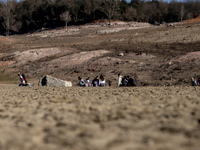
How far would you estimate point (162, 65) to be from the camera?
20.8m

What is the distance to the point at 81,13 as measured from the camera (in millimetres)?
77188

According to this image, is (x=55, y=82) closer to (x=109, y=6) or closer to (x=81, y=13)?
(x=109, y=6)

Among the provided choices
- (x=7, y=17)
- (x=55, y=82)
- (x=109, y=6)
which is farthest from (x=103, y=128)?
(x=7, y=17)

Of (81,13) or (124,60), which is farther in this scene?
(81,13)

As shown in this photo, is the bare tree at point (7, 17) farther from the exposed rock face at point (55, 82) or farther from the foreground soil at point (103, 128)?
the foreground soil at point (103, 128)

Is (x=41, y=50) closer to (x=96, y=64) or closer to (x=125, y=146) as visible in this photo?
(x=96, y=64)

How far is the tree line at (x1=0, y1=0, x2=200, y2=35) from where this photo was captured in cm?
6806

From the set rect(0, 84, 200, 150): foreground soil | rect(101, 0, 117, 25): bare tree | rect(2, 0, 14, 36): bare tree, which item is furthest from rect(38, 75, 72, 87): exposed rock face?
rect(2, 0, 14, 36): bare tree

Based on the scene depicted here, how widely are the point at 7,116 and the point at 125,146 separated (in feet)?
10.3

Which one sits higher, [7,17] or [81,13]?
[81,13]

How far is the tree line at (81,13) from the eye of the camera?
6806 cm

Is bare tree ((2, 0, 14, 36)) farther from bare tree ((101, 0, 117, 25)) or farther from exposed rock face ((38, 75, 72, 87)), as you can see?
exposed rock face ((38, 75, 72, 87))

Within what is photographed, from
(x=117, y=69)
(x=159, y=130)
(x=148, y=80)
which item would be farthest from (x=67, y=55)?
(x=159, y=130)

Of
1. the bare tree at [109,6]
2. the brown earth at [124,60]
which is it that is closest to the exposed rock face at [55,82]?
the brown earth at [124,60]
